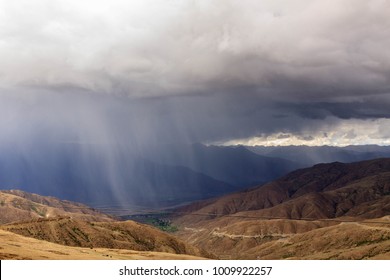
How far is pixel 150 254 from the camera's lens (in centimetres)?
13888

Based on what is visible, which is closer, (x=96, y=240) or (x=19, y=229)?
(x=19, y=229)

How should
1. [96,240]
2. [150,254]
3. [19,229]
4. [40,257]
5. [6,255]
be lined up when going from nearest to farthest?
[6,255] → [40,257] → [150,254] → [19,229] → [96,240]

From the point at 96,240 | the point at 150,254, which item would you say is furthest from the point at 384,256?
the point at 96,240

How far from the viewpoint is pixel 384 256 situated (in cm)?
18975

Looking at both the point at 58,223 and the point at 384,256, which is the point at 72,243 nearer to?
the point at 58,223

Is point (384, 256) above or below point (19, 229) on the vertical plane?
below

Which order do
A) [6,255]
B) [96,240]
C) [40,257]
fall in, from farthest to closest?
1. [96,240]
2. [40,257]
3. [6,255]
